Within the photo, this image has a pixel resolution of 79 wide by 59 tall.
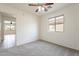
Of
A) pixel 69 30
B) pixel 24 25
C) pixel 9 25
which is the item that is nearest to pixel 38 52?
pixel 69 30

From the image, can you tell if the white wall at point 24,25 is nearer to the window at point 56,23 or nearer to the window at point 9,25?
the window at point 9,25

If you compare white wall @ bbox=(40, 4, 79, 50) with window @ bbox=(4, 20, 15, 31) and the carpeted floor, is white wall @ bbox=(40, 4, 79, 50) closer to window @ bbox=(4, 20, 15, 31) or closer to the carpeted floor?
the carpeted floor

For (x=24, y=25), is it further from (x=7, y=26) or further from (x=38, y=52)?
(x=38, y=52)

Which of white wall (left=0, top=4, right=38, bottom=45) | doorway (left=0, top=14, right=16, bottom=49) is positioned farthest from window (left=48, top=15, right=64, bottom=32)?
doorway (left=0, top=14, right=16, bottom=49)

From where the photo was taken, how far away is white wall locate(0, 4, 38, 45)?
470cm

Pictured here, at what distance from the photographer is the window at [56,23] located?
5121 mm

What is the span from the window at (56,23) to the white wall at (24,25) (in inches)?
53.5

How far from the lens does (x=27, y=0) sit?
0.78 m

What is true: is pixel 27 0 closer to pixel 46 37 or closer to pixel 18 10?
pixel 18 10

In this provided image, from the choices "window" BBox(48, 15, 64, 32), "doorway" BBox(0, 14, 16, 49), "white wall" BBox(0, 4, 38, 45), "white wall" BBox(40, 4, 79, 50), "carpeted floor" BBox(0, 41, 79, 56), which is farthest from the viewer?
"window" BBox(48, 15, 64, 32)

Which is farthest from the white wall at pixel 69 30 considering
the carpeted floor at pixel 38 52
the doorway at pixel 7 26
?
the doorway at pixel 7 26

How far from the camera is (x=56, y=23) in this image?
564 centimetres

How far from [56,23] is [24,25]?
2230 millimetres

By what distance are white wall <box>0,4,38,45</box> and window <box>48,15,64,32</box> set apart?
4.46 ft
